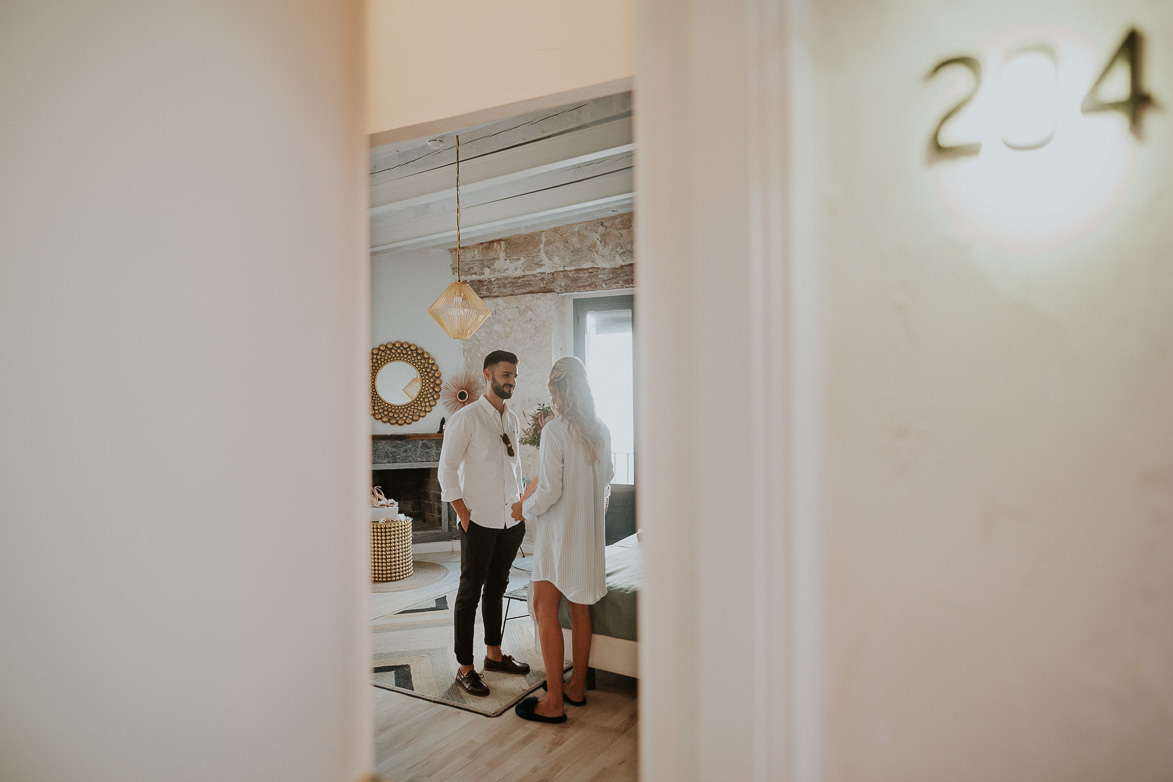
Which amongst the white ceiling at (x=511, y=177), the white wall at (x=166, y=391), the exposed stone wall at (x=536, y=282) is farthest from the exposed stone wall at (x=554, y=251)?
the white wall at (x=166, y=391)

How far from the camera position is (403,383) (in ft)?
22.5

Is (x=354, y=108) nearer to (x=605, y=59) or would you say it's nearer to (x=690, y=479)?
(x=605, y=59)

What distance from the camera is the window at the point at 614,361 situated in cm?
609

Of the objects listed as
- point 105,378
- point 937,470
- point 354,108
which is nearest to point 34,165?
point 105,378

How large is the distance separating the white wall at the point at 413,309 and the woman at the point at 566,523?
435 cm

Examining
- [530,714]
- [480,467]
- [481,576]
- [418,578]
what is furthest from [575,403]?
[418,578]

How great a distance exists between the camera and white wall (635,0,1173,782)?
2.07 ft

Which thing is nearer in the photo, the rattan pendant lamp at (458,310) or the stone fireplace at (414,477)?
the rattan pendant lamp at (458,310)

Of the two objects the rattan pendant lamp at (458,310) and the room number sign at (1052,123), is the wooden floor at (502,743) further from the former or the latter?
the room number sign at (1052,123)

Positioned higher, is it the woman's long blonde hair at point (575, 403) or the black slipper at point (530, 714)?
the woman's long blonde hair at point (575, 403)

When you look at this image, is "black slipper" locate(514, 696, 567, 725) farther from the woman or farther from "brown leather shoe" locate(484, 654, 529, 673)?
"brown leather shoe" locate(484, 654, 529, 673)

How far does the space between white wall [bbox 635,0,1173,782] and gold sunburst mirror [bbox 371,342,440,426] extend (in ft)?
21.1

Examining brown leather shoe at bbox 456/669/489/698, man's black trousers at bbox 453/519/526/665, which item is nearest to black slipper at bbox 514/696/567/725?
brown leather shoe at bbox 456/669/489/698

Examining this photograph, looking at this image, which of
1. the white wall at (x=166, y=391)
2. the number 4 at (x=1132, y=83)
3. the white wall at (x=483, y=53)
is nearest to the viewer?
the number 4 at (x=1132, y=83)
